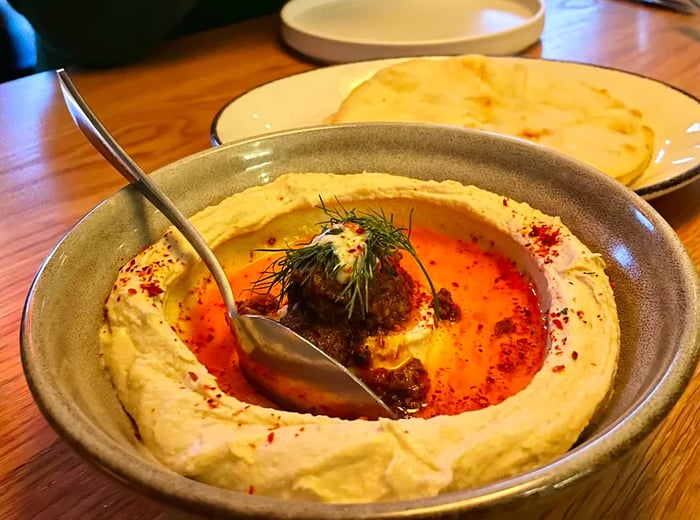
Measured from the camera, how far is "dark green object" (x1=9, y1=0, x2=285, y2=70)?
9.12ft

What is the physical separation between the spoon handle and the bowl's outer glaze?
59 millimetres

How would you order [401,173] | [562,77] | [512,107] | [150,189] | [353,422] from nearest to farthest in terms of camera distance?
1. [353,422]
2. [150,189]
3. [401,173]
4. [512,107]
5. [562,77]

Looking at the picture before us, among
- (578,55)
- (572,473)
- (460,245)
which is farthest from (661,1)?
(572,473)

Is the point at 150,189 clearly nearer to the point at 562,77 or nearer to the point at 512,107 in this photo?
the point at 512,107

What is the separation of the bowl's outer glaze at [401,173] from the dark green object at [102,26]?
1569 millimetres

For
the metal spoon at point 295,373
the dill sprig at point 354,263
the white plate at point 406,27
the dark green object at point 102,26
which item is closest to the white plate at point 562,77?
the white plate at point 406,27

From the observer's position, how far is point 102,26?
282 centimetres

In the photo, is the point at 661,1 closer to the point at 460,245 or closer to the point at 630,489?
the point at 460,245

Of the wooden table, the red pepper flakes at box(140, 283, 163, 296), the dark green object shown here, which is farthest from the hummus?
the dark green object

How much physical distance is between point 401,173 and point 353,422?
80 cm

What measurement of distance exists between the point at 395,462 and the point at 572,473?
0.71 feet

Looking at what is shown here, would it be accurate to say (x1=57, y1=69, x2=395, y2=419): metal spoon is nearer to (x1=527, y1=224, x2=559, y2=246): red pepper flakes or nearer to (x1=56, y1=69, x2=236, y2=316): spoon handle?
(x1=56, y1=69, x2=236, y2=316): spoon handle

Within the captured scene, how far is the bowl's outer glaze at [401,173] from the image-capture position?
78 cm

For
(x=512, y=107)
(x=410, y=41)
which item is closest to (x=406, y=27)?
(x=410, y=41)
